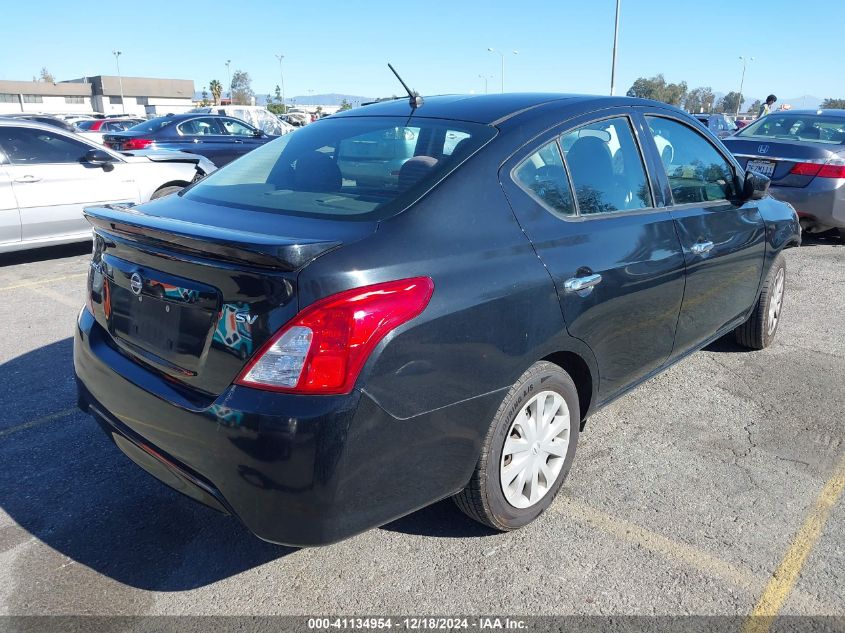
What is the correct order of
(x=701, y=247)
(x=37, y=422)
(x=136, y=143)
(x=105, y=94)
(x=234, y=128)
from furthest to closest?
(x=105, y=94) < (x=234, y=128) < (x=136, y=143) < (x=37, y=422) < (x=701, y=247)

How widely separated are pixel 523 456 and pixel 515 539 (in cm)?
36

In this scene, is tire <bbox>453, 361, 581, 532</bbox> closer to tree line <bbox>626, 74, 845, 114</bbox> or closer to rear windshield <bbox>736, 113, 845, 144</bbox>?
rear windshield <bbox>736, 113, 845, 144</bbox>

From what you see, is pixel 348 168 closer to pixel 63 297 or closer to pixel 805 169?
pixel 63 297

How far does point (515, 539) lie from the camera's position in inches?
107

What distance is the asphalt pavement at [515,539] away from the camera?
2.39m

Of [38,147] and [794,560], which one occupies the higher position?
[38,147]

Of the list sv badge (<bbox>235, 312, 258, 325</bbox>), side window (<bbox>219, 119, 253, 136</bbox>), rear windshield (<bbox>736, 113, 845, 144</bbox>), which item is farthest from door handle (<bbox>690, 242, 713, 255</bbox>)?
side window (<bbox>219, 119, 253, 136</bbox>)

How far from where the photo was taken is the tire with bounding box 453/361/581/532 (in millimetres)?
2471

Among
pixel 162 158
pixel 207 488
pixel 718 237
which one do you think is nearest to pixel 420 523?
pixel 207 488

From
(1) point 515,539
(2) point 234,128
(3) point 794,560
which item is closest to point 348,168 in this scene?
(1) point 515,539

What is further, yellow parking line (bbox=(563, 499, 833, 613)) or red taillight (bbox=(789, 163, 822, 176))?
red taillight (bbox=(789, 163, 822, 176))

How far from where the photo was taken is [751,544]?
268 cm

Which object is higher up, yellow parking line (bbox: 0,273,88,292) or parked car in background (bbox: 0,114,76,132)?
parked car in background (bbox: 0,114,76,132)

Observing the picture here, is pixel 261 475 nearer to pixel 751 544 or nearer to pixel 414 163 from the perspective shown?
pixel 414 163
